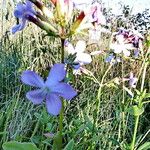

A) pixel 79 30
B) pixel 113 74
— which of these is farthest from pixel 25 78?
pixel 113 74

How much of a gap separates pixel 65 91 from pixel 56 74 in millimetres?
39

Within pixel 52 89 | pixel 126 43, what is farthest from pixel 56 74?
pixel 126 43

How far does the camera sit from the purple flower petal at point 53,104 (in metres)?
0.75

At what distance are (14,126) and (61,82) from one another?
5.02 ft

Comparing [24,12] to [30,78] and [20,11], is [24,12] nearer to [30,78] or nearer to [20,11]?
[20,11]

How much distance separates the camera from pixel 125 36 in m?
2.02

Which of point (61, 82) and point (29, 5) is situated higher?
point (29, 5)

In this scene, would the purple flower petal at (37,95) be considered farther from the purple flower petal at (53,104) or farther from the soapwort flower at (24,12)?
the soapwort flower at (24,12)

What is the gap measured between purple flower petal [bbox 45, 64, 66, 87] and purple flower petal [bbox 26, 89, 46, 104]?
0.02m

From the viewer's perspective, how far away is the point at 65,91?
76cm

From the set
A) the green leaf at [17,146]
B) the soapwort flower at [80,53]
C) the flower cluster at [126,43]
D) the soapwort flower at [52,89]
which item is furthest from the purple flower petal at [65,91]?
the flower cluster at [126,43]

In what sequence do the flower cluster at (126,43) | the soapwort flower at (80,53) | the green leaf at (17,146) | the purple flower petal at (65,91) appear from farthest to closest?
the flower cluster at (126,43), the soapwort flower at (80,53), the green leaf at (17,146), the purple flower petal at (65,91)

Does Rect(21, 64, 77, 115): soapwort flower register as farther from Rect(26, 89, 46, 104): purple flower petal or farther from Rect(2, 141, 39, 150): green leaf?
Rect(2, 141, 39, 150): green leaf

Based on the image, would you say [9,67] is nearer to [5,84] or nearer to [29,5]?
[5,84]
